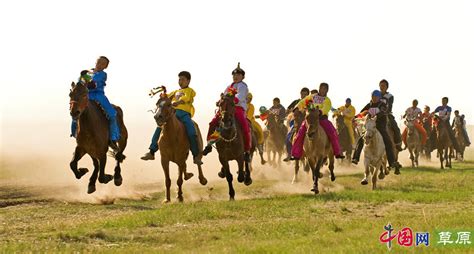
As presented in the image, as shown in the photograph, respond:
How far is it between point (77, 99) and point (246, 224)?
532cm

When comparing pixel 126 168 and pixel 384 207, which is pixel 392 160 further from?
pixel 126 168

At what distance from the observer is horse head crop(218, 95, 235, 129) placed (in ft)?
57.2

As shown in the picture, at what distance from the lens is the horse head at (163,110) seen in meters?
17.0

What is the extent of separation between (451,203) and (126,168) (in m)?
26.7

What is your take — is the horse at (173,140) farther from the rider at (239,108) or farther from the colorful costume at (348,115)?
the colorful costume at (348,115)

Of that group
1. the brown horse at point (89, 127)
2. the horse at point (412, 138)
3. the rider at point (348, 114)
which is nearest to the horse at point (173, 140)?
the brown horse at point (89, 127)

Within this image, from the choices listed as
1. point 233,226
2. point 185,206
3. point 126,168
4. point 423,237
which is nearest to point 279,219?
point 233,226

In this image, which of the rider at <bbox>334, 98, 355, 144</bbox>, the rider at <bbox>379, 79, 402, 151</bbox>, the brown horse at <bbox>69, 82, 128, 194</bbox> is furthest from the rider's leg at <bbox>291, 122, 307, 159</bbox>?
the rider at <bbox>334, 98, 355, 144</bbox>

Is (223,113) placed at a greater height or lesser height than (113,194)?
greater

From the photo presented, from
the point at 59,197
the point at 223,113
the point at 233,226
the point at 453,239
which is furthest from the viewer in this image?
the point at 59,197

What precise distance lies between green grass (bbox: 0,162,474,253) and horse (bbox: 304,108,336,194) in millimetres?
2298

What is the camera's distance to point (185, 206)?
51.6ft

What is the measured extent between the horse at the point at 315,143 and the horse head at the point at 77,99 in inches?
285

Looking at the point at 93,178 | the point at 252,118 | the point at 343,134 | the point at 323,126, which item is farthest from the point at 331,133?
the point at 343,134
